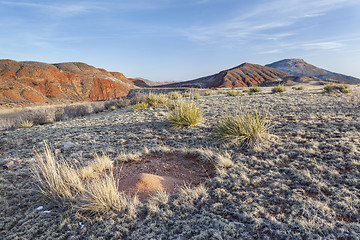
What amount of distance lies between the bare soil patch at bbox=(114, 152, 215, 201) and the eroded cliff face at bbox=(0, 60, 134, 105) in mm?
22097

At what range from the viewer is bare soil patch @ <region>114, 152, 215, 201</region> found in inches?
120

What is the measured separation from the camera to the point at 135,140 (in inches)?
232

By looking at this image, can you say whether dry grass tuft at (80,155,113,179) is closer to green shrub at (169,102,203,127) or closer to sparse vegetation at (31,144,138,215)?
sparse vegetation at (31,144,138,215)

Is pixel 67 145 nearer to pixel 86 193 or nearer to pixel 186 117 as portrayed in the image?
pixel 86 193

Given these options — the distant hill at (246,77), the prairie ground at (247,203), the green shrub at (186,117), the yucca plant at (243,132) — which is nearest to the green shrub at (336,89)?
the prairie ground at (247,203)

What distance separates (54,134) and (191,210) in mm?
6652

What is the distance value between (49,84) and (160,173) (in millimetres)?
26949

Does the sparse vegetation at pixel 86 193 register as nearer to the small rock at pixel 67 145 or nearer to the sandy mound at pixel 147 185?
the sandy mound at pixel 147 185

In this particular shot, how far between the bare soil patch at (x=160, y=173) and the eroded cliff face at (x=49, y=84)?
22.1 metres

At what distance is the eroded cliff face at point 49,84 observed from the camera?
69.9 ft

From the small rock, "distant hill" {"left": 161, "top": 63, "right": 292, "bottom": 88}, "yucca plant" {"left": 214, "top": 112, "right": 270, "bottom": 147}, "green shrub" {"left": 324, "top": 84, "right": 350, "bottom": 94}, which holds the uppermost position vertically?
"distant hill" {"left": 161, "top": 63, "right": 292, "bottom": 88}

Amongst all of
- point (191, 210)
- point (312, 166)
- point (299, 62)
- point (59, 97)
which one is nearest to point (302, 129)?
point (312, 166)

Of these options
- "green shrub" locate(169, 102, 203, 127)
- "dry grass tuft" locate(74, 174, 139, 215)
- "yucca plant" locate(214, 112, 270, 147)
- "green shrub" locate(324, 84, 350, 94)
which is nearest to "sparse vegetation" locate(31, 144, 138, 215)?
"dry grass tuft" locate(74, 174, 139, 215)

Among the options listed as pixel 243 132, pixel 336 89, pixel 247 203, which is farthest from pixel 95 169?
pixel 336 89
